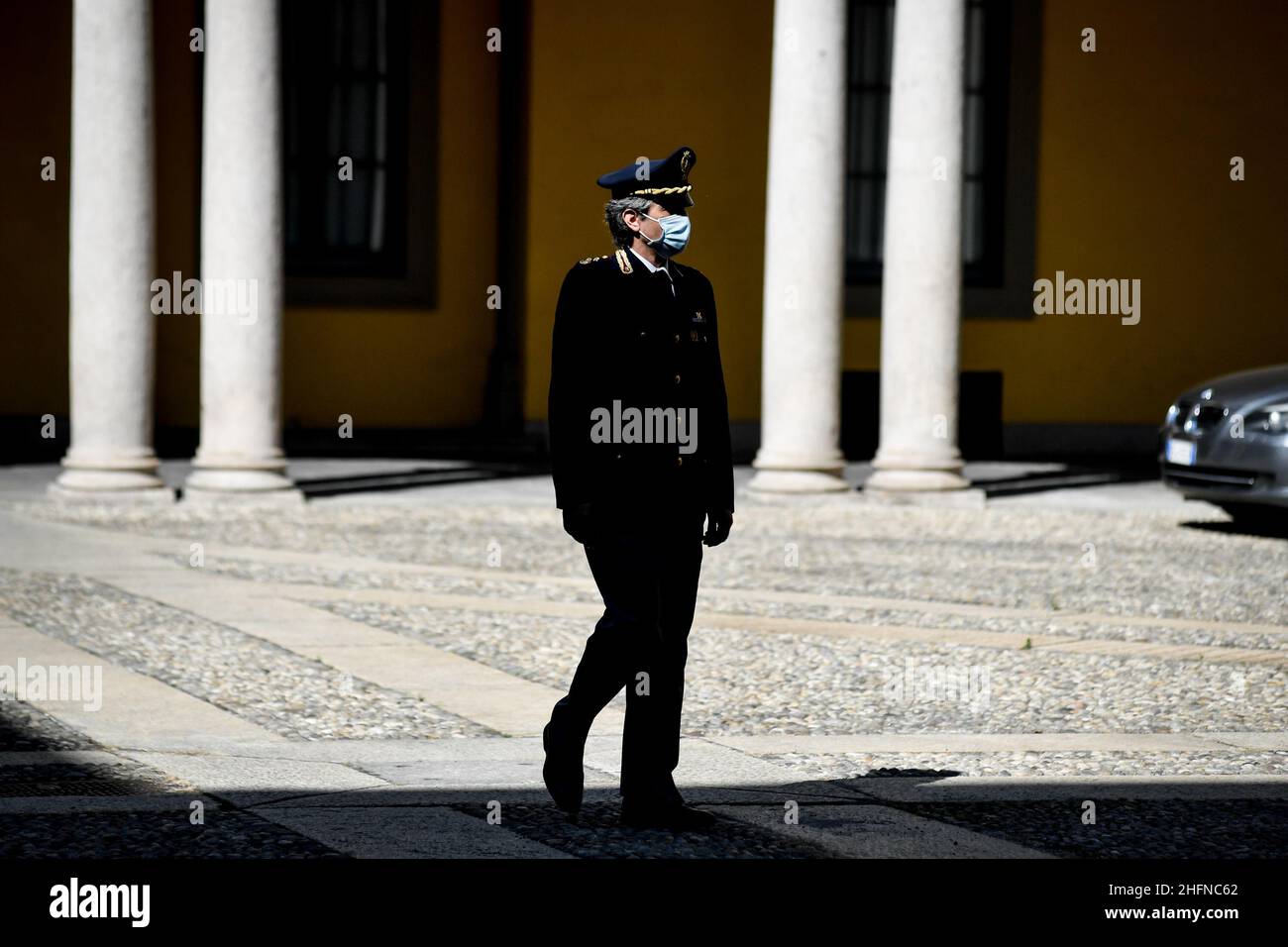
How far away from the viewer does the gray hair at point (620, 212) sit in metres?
5.49

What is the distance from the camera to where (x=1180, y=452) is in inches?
523

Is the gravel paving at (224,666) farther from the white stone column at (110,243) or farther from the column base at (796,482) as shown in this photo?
the column base at (796,482)

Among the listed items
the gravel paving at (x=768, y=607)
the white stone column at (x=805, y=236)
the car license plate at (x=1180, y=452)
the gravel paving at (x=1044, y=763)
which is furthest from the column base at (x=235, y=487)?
the gravel paving at (x=1044, y=763)

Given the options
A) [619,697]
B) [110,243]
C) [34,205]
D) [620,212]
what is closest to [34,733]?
[619,697]

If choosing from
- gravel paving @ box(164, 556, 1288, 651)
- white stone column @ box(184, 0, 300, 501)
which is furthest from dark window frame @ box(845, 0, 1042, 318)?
gravel paving @ box(164, 556, 1288, 651)

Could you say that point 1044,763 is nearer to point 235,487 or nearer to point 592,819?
point 592,819

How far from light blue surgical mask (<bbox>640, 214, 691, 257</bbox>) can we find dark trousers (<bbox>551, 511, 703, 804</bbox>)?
2.37 ft

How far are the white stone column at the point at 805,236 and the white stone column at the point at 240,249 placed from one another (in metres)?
3.47

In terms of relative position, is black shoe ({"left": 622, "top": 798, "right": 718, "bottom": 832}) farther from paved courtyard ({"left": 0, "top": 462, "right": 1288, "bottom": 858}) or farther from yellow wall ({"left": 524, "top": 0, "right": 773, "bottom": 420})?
yellow wall ({"left": 524, "top": 0, "right": 773, "bottom": 420})

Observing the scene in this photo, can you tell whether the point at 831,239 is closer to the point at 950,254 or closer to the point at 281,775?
the point at 950,254

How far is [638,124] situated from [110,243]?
6.15 meters

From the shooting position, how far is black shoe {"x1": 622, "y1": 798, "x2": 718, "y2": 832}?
5449mm
